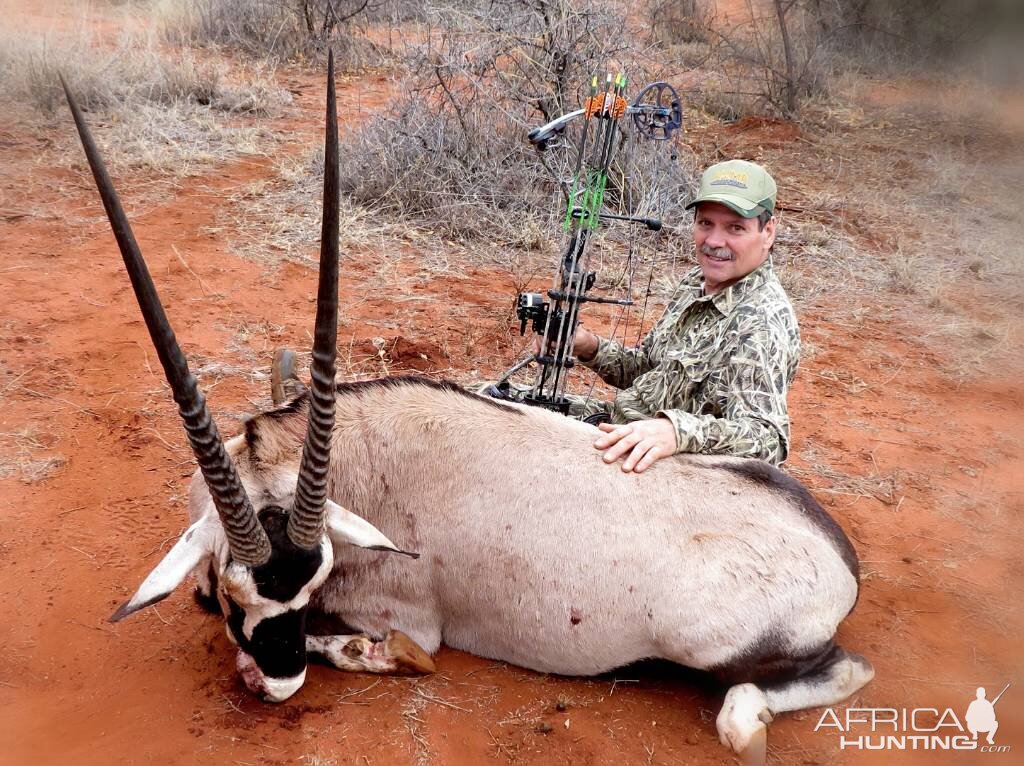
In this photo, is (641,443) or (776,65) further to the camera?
(776,65)

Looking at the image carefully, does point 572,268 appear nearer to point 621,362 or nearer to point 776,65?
point 621,362

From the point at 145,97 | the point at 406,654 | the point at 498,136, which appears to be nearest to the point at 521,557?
the point at 406,654

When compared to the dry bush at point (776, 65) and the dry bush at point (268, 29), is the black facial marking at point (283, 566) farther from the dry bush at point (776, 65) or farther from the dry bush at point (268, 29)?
the dry bush at point (268, 29)

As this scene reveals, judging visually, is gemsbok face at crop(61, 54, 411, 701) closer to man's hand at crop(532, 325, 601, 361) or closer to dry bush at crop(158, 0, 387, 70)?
man's hand at crop(532, 325, 601, 361)

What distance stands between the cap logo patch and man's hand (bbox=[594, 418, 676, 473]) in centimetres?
107

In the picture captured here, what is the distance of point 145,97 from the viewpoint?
10672 mm

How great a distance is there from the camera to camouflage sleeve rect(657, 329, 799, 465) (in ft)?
11.1

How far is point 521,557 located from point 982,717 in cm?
199

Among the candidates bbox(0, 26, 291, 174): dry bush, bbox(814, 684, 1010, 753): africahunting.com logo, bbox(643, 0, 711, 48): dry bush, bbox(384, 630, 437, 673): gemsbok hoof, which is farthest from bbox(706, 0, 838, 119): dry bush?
bbox(384, 630, 437, 673): gemsbok hoof

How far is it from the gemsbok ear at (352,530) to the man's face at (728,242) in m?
1.84

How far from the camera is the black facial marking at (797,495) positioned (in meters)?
3.34

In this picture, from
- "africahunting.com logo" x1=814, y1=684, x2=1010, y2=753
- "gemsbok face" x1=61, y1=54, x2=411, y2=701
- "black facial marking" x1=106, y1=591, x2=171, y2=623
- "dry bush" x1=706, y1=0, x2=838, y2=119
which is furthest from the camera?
"dry bush" x1=706, y1=0, x2=838, y2=119

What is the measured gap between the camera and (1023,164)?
170cm

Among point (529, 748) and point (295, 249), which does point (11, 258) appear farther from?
point (529, 748)
